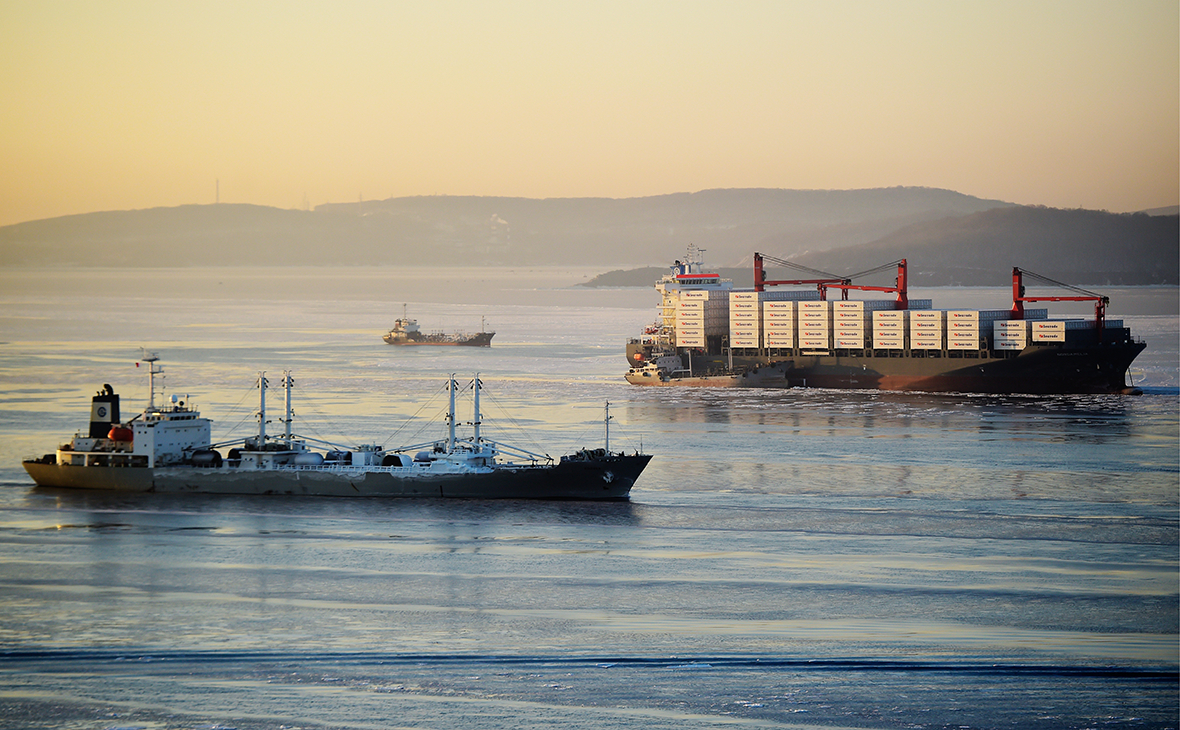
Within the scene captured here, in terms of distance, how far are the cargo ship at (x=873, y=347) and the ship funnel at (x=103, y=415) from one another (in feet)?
122

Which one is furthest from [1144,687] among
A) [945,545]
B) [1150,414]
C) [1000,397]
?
[1000,397]

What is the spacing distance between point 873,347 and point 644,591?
50.7 meters

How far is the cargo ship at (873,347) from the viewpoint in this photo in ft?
222

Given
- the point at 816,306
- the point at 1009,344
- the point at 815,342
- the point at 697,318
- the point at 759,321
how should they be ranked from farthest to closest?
1. the point at 697,318
2. the point at 759,321
3. the point at 815,342
4. the point at 816,306
5. the point at 1009,344

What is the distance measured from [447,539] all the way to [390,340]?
72282 millimetres

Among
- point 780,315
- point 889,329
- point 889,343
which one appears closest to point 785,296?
point 780,315

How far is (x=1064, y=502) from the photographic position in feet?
115

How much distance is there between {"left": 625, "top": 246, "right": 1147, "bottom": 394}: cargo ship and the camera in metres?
67.6

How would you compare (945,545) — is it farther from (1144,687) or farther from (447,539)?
(447,539)

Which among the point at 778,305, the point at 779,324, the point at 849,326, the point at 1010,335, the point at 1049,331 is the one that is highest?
the point at 778,305

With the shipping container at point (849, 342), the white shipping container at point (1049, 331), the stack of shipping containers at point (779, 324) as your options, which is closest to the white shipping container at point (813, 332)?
the shipping container at point (849, 342)

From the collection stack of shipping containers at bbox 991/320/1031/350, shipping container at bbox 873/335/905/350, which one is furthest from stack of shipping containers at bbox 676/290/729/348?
stack of shipping containers at bbox 991/320/1031/350

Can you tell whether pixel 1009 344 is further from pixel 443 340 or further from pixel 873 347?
pixel 443 340

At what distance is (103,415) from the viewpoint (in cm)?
3931
